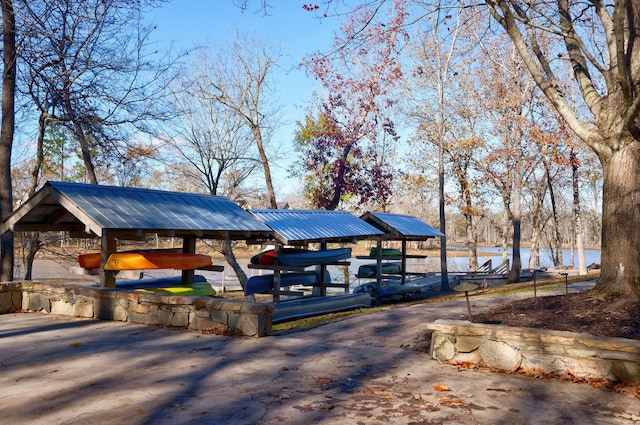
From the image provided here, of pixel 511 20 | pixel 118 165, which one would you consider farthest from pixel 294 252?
pixel 511 20

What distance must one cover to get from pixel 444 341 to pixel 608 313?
2.88 metres

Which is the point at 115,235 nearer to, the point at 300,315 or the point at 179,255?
the point at 179,255

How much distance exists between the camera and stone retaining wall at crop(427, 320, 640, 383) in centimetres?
569

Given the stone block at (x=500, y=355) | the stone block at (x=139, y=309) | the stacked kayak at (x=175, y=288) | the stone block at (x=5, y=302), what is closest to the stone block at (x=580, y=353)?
the stone block at (x=500, y=355)

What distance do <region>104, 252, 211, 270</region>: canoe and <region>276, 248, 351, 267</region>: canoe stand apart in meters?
2.55

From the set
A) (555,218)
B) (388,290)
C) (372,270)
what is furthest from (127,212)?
(555,218)

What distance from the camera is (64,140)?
77.4 feet

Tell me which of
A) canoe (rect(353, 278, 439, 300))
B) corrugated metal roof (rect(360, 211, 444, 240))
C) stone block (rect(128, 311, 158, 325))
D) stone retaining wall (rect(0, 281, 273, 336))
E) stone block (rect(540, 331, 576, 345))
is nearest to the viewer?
stone block (rect(540, 331, 576, 345))

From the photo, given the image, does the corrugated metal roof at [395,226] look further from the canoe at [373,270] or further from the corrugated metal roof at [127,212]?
the corrugated metal roof at [127,212]

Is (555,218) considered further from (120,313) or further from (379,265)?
(120,313)

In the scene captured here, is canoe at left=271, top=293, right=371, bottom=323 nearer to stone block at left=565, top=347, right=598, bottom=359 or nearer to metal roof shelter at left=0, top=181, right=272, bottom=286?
metal roof shelter at left=0, top=181, right=272, bottom=286

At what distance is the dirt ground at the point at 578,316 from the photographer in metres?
7.11

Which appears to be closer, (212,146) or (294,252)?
(294,252)

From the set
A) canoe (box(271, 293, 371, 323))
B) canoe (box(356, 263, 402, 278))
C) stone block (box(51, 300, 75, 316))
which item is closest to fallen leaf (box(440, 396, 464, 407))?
stone block (box(51, 300, 75, 316))
